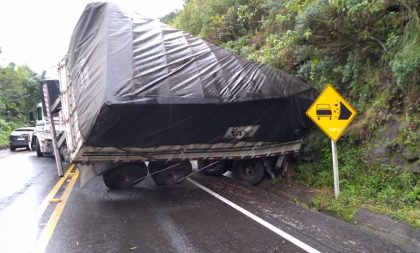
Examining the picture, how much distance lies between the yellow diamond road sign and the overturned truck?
1.14m

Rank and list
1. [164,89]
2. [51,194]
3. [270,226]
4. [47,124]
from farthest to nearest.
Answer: [47,124] < [51,194] < [164,89] < [270,226]

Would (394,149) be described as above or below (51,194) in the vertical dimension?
above

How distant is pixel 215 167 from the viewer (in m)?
10.7

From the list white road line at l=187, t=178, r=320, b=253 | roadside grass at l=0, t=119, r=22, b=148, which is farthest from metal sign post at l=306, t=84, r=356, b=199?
roadside grass at l=0, t=119, r=22, b=148

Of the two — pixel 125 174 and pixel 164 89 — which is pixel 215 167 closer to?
pixel 125 174

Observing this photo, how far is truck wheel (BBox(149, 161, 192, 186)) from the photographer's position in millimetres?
9148

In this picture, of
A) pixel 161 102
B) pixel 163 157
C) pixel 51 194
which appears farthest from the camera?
pixel 51 194

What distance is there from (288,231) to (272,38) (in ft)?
22.6

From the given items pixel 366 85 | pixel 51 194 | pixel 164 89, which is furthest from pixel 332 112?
pixel 51 194

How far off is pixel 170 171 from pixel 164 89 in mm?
2118

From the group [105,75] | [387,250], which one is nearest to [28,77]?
[105,75]

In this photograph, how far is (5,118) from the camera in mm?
39469

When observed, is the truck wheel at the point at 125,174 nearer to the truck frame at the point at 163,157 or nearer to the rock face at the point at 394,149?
the truck frame at the point at 163,157

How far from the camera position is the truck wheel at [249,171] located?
1041 cm
